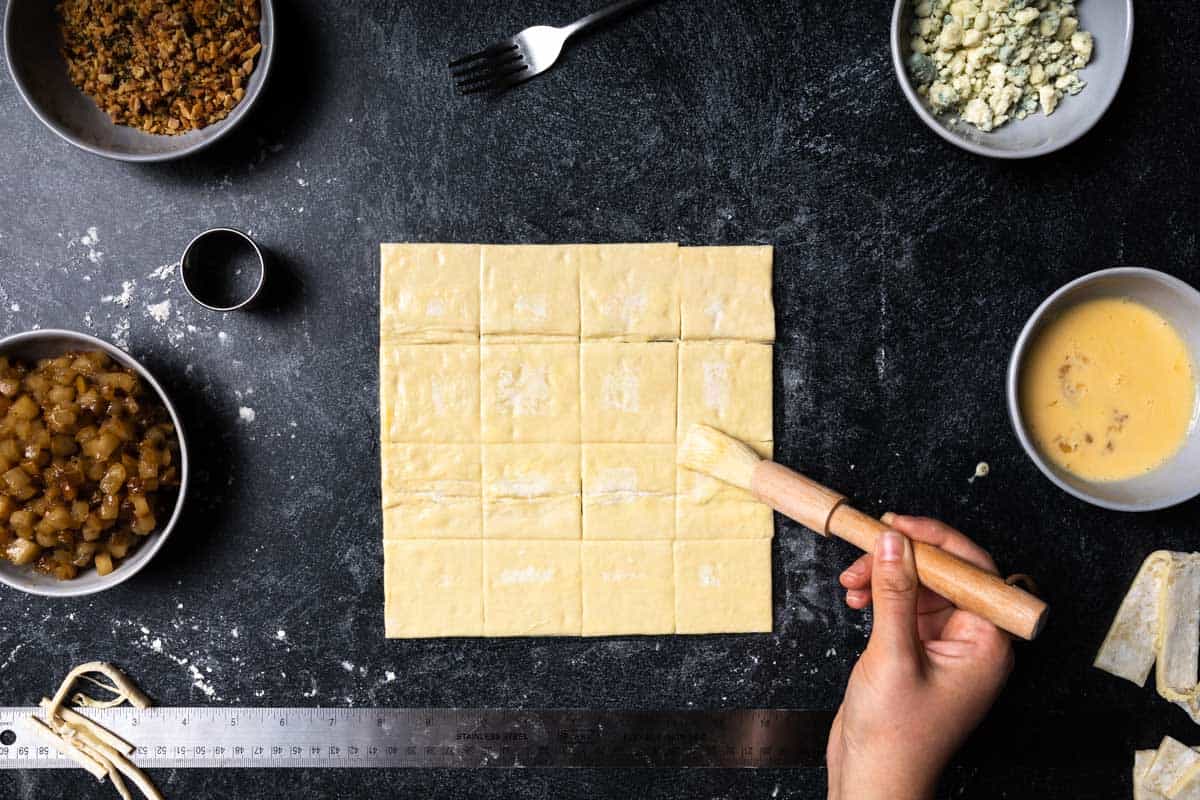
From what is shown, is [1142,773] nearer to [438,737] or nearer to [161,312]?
[438,737]

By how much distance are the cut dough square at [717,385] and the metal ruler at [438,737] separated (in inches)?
37.2

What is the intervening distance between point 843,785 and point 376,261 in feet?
6.87

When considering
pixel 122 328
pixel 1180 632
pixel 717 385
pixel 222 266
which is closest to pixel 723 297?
pixel 717 385

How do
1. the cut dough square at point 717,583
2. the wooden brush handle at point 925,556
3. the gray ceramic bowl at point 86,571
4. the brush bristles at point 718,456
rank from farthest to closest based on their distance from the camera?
1. the cut dough square at point 717,583
2. the brush bristles at point 718,456
3. the gray ceramic bowl at point 86,571
4. the wooden brush handle at point 925,556

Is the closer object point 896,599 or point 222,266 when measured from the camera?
point 896,599

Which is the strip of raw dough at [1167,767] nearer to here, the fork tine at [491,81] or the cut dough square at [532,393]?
the cut dough square at [532,393]

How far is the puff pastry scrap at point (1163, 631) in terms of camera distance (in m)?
2.53

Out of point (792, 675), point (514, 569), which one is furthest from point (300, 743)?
point (792, 675)

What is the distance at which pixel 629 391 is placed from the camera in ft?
8.16

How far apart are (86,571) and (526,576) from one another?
1308 millimetres

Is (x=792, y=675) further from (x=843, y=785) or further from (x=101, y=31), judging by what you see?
(x=101, y=31)

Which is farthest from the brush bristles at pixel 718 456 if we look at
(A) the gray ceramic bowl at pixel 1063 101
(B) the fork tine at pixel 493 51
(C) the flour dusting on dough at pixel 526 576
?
(B) the fork tine at pixel 493 51

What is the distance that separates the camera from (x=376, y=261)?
253 cm

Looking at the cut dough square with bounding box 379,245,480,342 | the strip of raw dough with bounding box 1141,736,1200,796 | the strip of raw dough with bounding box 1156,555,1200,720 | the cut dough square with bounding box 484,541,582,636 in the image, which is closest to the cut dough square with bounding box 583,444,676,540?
the cut dough square with bounding box 484,541,582,636
